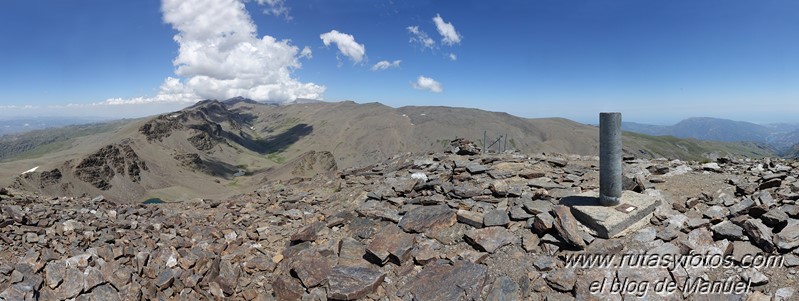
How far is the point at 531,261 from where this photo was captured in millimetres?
9352

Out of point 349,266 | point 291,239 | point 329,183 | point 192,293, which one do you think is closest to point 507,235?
point 349,266

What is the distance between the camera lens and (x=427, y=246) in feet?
34.2

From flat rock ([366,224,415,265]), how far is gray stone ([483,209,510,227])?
7.30 feet

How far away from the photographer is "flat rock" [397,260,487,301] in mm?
8664

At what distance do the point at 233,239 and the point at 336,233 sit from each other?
135 inches

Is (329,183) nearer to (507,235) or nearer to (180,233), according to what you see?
(180,233)

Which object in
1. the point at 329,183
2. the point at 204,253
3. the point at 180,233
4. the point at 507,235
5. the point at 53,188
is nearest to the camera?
the point at 507,235

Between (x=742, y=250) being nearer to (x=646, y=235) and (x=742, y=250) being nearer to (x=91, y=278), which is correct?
(x=646, y=235)

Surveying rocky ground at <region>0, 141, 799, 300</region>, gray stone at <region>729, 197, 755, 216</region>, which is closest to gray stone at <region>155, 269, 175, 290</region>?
rocky ground at <region>0, 141, 799, 300</region>

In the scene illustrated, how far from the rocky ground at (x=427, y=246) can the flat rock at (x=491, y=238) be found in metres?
0.05

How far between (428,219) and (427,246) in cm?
124

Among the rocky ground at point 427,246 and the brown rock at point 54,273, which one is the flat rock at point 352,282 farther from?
the brown rock at point 54,273

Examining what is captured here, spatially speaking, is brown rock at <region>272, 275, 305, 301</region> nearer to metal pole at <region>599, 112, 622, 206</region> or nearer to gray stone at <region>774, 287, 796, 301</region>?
metal pole at <region>599, 112, 622, 206</region>

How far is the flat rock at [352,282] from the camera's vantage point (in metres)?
8.95
